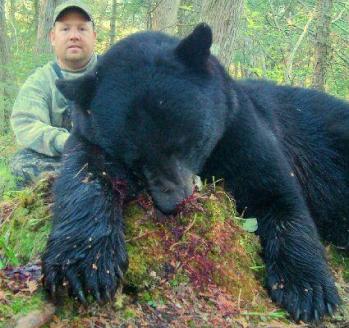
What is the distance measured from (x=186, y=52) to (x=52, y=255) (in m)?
1.49

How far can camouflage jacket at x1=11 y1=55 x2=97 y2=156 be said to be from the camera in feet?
15.8

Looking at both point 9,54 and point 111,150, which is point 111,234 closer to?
point 111,150

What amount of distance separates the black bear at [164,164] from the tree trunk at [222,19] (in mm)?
3301

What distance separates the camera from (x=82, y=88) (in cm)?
305

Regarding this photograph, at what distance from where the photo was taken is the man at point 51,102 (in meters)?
4.92

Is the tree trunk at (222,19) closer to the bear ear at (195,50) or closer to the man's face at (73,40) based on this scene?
the man's face at (73,40)

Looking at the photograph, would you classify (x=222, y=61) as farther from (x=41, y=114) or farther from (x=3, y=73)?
(x=3, y=73)

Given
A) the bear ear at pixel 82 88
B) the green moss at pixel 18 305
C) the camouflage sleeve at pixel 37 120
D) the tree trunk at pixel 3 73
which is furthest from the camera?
the tree trunk at pixel 3 73

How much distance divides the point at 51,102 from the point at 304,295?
139 inches

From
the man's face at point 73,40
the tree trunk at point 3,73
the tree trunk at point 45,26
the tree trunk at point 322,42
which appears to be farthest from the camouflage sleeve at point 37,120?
the tree trunk at point 45,26

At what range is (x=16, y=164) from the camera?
5.11m

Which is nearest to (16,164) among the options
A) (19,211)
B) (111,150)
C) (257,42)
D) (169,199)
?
(19,211)

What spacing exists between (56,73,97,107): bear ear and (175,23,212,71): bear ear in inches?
21.7

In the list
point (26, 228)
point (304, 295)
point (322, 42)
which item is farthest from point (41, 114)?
point (322, 42)
